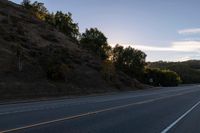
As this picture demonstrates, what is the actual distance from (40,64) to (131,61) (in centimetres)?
6180

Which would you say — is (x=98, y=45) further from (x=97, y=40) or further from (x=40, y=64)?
(x=40, y=64)

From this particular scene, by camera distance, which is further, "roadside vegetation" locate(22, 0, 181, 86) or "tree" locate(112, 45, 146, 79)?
"tree" locate(112, 45, 146, 79)

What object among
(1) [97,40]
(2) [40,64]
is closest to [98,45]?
(1) [97,40]

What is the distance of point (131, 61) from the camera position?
120312mm

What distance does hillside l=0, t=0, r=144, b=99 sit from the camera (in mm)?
49350

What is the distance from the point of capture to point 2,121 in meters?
17.2

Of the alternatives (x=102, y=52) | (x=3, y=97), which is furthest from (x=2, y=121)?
(x=102, y=52)

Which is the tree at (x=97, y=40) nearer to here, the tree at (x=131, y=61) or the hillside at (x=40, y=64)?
the tree at (x=131, y=61)

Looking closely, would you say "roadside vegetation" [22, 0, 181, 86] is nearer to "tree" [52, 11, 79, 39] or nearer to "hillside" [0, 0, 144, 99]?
"tree" [52, 11, 79, 39]

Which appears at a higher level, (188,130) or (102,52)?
(102,52)

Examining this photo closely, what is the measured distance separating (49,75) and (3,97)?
19640mm

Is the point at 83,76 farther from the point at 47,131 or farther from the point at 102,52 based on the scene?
the point at 47,131

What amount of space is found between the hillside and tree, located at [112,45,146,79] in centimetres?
3234

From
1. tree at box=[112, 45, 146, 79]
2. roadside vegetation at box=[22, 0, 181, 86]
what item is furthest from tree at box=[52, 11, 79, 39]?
tree at box=[112, 45, 146, 79]
